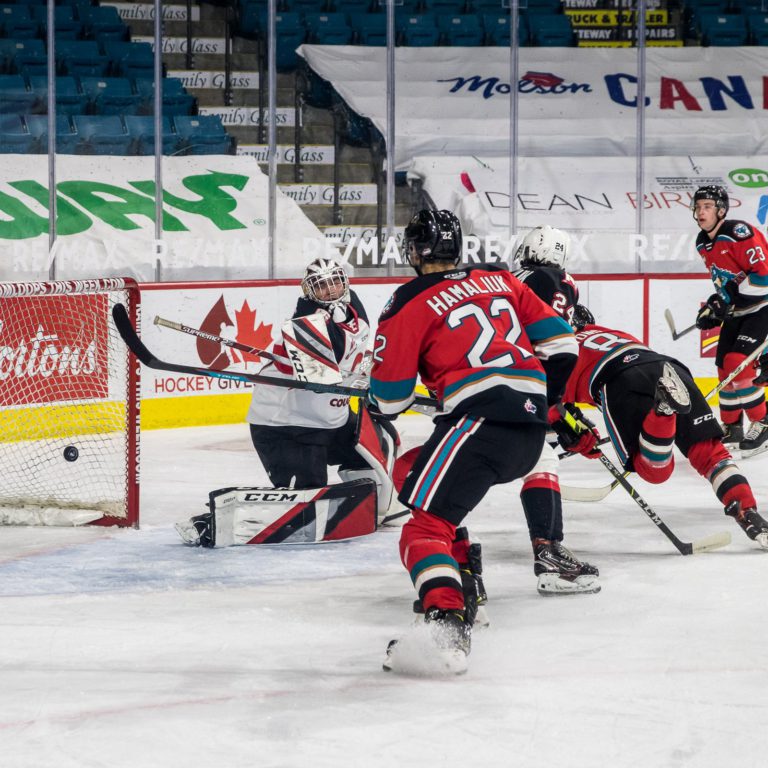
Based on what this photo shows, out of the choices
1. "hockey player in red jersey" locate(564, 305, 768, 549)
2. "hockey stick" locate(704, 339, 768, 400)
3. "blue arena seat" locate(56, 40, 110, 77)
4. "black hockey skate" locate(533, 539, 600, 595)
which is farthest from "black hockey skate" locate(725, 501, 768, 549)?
"blue arena seat" locate(56, 40, 110, 77)

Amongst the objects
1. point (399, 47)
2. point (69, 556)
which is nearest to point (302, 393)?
point (69, 556)

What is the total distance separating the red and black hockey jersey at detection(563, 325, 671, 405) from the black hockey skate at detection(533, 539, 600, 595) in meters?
0.54

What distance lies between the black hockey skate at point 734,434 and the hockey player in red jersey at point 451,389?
3103mm

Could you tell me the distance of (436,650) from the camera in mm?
2631

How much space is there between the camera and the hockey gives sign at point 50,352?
5379 mm

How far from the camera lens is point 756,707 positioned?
244cm

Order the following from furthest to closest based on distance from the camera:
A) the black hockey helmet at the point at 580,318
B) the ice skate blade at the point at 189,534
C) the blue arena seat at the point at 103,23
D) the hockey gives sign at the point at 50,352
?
the blue arena seat at the point at 103,23 → the hockey gives sign at the point at 50,352 → the ice skate blade at the point at 189,534 → the black hockey helmet at the point at 580,318

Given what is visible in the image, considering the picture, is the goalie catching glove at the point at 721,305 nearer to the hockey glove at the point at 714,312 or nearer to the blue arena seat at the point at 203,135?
the hockey glove at the point at 714,312

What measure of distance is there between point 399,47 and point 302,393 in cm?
517

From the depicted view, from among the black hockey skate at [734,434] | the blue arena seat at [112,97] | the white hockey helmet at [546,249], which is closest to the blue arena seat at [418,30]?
the blue arena seat at [112,97]

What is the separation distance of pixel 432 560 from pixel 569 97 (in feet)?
22.9

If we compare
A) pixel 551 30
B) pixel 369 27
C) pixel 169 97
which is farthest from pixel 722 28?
pixel 169 97

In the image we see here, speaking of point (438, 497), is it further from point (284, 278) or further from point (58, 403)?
point (284, 278)

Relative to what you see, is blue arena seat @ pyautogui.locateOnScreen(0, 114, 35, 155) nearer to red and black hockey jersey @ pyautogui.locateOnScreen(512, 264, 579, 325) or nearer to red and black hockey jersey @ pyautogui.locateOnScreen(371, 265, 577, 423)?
red and black hockey jersey @ pyautogui.locateOnScreen(512, 264, 579, 325)
